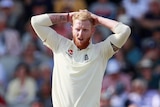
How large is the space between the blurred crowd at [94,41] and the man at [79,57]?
152 inches

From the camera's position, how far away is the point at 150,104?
13766 millimetres

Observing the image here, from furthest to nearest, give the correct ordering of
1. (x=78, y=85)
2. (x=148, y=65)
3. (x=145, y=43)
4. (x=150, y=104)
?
(x=145, y=43)
(x=148, y=65)
(x=150, y=104)
(x=78, y=85)

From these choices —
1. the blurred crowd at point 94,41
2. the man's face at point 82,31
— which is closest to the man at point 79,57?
the man's face at point 82,31

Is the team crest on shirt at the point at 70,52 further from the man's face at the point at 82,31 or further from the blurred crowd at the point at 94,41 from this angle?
the blurred crowd at the point at 94,41

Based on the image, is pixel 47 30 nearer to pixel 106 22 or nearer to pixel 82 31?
pixel 82 31

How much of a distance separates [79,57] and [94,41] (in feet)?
21.3

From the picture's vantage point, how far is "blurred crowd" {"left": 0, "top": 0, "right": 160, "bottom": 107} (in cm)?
1404

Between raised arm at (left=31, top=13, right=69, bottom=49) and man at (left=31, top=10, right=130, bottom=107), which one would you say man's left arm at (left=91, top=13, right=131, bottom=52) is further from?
raised arm at (left=31, top=13, right=69, bottom=49)

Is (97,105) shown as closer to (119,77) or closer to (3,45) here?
(119,77)

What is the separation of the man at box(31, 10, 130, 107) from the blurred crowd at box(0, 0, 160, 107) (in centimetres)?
385

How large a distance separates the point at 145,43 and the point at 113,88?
201 cm

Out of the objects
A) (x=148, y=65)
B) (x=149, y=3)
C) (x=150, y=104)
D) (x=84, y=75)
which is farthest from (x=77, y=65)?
(x=149, y=3)

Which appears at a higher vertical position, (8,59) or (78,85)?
(78,85)

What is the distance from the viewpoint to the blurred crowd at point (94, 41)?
14.0 meters
